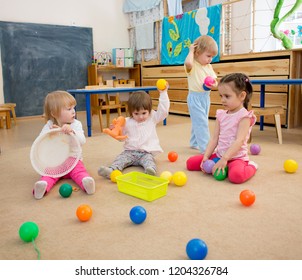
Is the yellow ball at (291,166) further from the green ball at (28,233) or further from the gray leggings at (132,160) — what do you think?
the green ball at (28,233)

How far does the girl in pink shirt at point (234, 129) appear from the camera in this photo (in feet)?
6.52

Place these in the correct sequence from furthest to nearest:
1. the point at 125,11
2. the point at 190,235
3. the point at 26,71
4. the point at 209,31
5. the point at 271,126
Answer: the point at 125,11
the point at 26,71
the point at 209,31
the point at 271,126
the point at 190,235

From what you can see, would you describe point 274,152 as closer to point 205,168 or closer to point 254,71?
point 205,168

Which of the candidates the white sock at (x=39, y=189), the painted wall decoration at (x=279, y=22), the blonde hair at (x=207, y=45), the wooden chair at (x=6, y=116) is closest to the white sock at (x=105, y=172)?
the white sock at (x=39, y=189)

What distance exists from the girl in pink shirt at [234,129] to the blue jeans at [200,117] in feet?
1.83

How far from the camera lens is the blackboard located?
5.58 meters

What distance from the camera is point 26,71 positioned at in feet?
18.9

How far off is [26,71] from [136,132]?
420 centimetres

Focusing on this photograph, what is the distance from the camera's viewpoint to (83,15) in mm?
6293

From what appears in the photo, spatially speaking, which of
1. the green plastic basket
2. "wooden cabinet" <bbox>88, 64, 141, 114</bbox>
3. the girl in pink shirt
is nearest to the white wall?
"wooden cabinet" <bbox>88, 64, 141, 114</bbox>

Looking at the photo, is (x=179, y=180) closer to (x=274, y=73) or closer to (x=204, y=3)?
(x=274, y=73)

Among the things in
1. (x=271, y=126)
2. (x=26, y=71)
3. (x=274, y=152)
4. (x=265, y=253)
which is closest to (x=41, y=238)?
(x=265, y=253)

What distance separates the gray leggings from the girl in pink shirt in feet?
1.21

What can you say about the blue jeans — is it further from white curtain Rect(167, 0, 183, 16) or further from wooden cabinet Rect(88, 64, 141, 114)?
white curtain Rect(167, 0, 183, 16)
